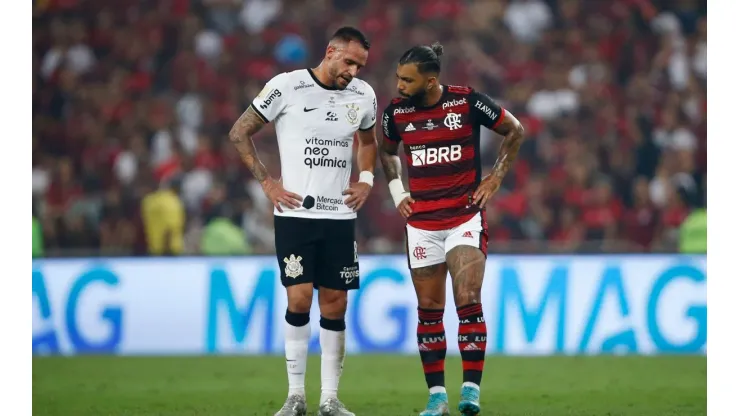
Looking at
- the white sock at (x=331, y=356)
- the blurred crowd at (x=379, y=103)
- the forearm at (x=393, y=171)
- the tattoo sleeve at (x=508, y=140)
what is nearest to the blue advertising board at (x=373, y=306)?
the blurred crowd at (x=379, y=103)

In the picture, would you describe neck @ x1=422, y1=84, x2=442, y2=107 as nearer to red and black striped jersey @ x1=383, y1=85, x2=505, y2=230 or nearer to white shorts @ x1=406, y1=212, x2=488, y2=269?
red and black striped jersey @ x1=383, y1=85, x2=505, y2=230

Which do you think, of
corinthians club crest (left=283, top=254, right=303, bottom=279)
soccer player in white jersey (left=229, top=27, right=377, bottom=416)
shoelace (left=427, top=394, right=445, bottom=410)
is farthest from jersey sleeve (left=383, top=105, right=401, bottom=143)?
shoelace (left=427, top=394, right=445, bottom=410)

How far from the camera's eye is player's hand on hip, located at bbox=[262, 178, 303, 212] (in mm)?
7953

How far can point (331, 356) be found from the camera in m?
8.06

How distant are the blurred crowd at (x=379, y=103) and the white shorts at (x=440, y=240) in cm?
828

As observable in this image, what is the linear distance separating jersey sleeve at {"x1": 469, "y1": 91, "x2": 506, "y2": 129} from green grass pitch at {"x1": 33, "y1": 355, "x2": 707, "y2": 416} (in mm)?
2167

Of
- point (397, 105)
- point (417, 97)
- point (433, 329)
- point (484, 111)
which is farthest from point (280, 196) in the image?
point (484, 111)

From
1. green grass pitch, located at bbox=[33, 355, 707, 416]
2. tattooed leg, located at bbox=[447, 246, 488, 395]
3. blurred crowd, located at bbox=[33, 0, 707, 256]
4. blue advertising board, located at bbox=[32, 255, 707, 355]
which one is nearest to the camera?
tattooed leg, located at bbox=[447, 246, 488, 395]

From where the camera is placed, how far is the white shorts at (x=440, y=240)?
8016 mm

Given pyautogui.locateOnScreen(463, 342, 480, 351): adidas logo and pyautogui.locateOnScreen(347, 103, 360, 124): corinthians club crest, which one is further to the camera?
pyautogui.locateOnScreen(347, 103, 360, 124): corinthians club crest

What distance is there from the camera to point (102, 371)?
12156mm

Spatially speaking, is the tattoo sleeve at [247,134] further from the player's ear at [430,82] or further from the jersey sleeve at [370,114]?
the player's ear at [430,82]
